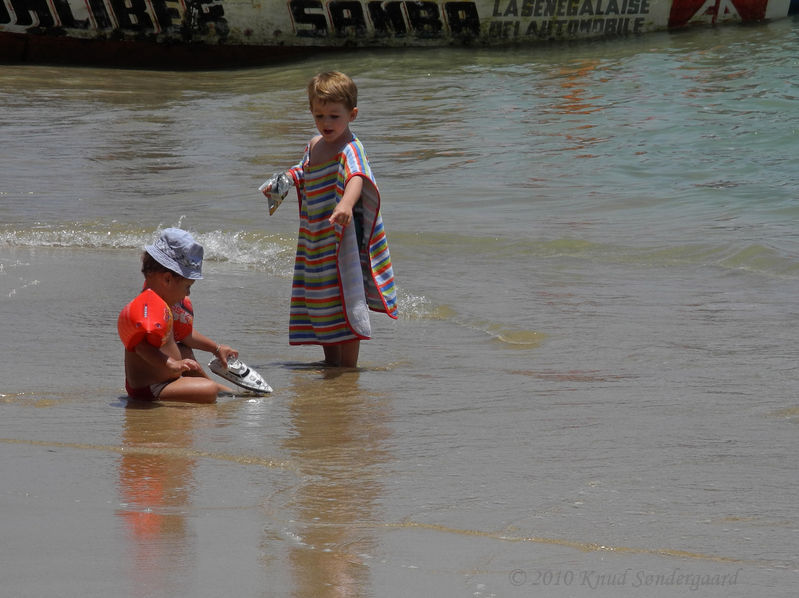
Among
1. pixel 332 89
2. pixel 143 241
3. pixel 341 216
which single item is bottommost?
pixel 143 241

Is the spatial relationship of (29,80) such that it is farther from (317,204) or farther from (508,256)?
(317,204)

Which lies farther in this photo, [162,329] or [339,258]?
[339,258]

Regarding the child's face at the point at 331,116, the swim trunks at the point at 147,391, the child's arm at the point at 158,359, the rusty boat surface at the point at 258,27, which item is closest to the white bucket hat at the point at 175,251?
the child's arm at the point at 158,359

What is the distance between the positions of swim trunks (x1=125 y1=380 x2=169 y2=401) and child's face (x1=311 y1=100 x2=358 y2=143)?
1.16m

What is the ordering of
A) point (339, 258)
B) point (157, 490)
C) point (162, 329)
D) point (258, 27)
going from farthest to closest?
point (258, 27)
point (339, 258)
point (162, 329)
point (157, 490)

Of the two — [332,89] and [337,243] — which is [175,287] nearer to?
[337,243]

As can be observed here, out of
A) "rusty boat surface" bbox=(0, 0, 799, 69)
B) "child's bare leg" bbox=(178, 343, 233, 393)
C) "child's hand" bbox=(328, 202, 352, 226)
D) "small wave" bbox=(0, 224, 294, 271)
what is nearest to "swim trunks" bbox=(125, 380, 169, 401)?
"child's bare leg" bbox=(178, 343, 233, 393)

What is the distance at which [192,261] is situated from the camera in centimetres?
397

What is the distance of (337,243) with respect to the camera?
4.59m

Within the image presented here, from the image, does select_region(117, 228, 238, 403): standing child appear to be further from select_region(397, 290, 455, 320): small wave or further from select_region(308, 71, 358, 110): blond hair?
select_region(397, 290, 455, 320): small wave

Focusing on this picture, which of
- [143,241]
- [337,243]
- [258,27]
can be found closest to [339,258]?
[337,243]

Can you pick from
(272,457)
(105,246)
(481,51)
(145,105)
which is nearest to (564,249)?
(105,246)

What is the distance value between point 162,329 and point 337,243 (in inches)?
36.6

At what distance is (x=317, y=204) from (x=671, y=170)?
21.4 ft
